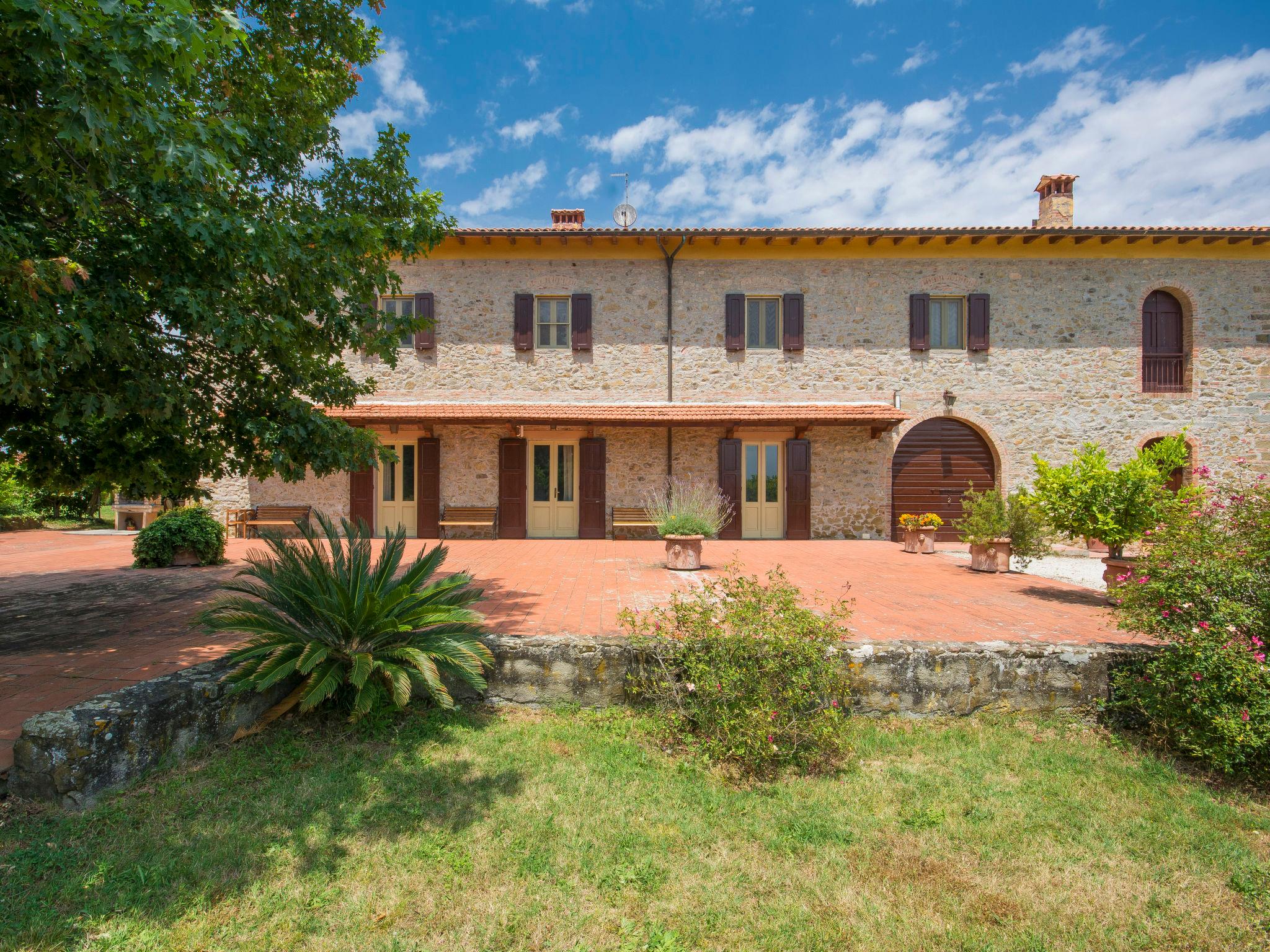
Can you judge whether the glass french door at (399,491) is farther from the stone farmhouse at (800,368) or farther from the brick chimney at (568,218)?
the brick chimney at (568,218)

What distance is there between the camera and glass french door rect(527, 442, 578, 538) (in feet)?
42.0

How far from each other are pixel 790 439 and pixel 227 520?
481 inches

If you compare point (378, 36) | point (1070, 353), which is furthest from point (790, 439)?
point (378, 36)

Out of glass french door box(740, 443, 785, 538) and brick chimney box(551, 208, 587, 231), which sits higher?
brick chimney box(551, 208, 587, 231)

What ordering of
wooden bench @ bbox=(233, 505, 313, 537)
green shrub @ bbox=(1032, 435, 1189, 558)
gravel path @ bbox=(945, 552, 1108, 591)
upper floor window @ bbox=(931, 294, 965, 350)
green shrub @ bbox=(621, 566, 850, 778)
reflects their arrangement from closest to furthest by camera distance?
green shrub @ bbox=(621, 566, 850, 778) → green shrub @ bbox=(1032, 435, 1189, 558) → gravel path @ bbox=(945, 552, 1108, 591) → wooden bench @ bbox=(233, 505, 313, 537) → upper floor window @ bbox=(931, 294, 965, 350)

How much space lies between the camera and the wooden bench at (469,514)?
12.4m

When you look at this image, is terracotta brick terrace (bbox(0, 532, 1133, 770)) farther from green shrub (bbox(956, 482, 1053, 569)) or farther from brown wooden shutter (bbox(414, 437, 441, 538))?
brown wooden shutter (bbox(414, 437, 441, 538))

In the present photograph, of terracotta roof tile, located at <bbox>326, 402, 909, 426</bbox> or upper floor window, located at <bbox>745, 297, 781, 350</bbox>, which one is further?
upper floor window, located at <bbox>745, 297, 781, 350</bbox>

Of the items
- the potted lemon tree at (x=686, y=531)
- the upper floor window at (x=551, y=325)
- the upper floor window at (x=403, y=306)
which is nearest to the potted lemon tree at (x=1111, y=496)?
the potted lemon tree at (x=686, y=531)

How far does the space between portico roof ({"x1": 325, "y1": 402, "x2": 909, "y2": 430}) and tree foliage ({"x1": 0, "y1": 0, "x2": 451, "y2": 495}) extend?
20.2 ft

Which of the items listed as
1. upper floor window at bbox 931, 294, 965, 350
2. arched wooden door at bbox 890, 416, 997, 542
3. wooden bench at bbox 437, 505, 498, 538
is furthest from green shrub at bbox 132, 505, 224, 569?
upper floor window at bbox 931, 294, 965, 350

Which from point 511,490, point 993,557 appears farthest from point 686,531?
point 511,490

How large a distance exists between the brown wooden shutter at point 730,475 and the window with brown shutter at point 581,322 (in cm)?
371

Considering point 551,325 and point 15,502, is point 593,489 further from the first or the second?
point 15,502
